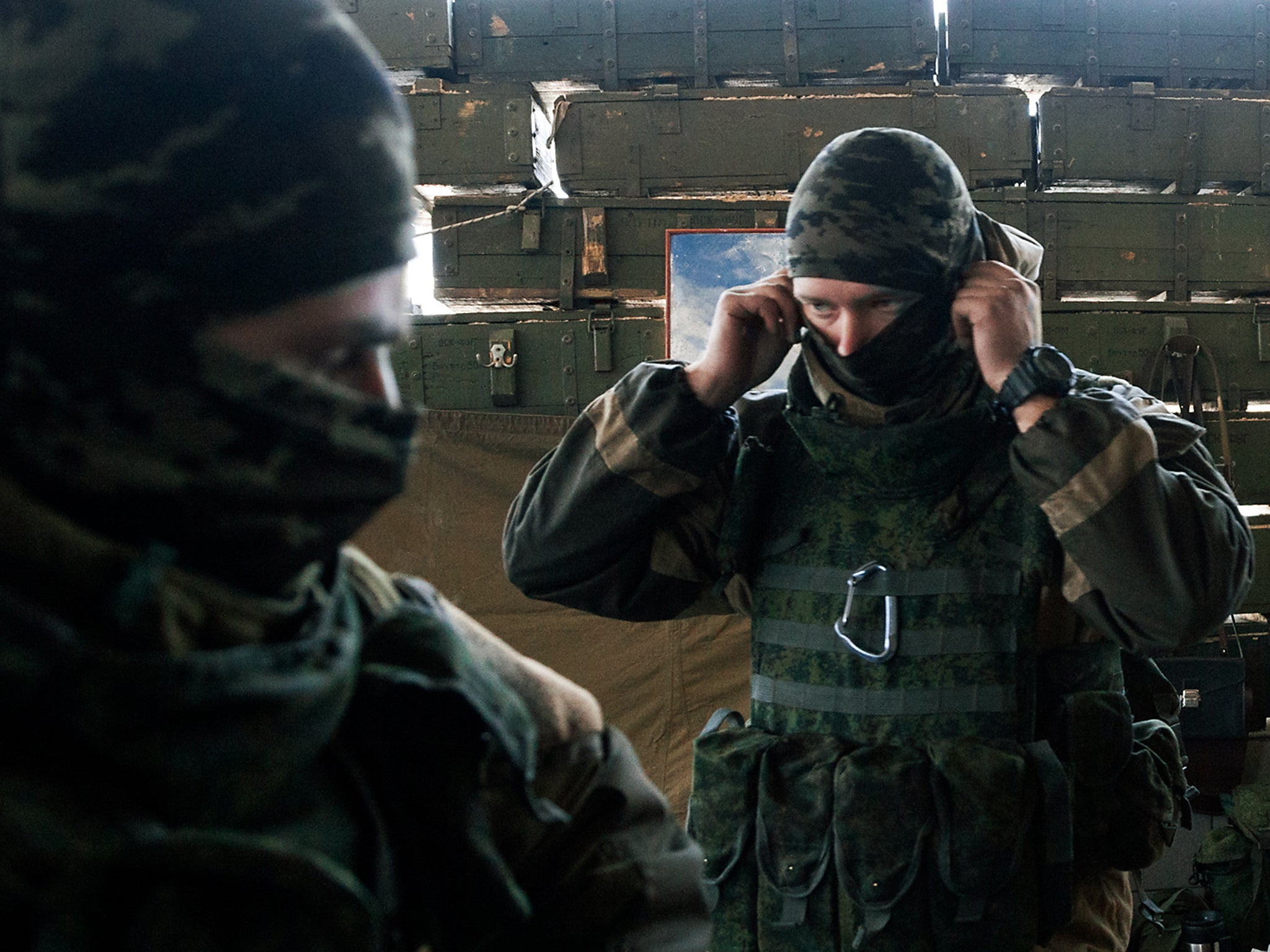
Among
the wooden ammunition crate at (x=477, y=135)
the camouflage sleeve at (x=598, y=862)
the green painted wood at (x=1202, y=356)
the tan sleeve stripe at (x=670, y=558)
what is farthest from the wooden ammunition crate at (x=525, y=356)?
the camouflage sleeve at (x=598, y=862)

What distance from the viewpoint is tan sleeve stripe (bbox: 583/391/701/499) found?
1802 millimetres

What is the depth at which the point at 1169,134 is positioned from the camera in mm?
4262

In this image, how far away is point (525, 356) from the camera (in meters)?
4.14

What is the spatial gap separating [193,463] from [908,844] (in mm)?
1313

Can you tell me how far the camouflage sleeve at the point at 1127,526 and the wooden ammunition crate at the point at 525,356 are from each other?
2.61 m

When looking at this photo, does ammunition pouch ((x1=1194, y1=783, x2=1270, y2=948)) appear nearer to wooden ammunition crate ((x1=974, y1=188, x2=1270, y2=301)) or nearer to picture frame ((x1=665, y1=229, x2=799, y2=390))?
wooden ammunition crate ((x1=974, y1=188, x2=1270, y2=301))

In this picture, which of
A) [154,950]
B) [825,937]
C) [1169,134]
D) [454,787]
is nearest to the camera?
[154,950]

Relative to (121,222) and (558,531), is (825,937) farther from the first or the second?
(121,222)

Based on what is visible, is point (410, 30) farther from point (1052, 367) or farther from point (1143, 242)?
point (1052, 367)

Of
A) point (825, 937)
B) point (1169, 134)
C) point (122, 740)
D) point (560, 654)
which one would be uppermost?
point (1169, 134)

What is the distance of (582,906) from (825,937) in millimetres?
974

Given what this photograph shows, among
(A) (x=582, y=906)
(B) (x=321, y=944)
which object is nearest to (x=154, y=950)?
(B) (x=321, y=944)

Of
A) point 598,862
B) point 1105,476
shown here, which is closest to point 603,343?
point 1105,476

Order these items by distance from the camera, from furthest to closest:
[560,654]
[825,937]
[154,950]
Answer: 1. [560,654]
2. [825,937]
3. [154,950]
